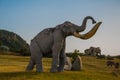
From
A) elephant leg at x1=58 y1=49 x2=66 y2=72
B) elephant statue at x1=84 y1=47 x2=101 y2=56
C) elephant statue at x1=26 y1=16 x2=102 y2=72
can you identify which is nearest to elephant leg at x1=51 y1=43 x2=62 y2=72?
elephant statue at x1=26 y1=16 x2=102 y2=72

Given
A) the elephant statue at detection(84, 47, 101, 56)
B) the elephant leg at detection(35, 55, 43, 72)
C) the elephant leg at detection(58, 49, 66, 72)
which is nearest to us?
the elephant leg at detection(35, 55, 43, 72)

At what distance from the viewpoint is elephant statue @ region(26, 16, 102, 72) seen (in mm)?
20141

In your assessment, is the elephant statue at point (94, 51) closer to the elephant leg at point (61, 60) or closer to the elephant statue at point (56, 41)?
the elephant leg at point (61, 60)

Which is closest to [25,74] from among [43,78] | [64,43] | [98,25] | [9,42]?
[43,78]

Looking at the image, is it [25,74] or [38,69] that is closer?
[25,74]

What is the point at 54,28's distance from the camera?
2094 centimetres

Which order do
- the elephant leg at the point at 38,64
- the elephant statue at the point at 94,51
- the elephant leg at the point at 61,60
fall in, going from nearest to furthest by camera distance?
the elephant leg at the point at 38,64, the elephant leg at the point at 61,60, the elephant statue at the point at 94,51

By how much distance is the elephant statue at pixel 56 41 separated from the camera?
2014 centimetres

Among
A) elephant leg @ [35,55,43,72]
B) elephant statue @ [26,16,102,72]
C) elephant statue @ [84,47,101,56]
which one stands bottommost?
elephant leg @ [35,55,43,72]

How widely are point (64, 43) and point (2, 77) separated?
5.34 meters

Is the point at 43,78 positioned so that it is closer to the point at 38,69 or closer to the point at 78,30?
the point at 38,69

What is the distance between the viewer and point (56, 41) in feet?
66.4

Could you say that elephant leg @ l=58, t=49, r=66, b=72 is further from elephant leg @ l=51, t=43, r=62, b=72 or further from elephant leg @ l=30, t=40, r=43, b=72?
elephant leg @ l=30, t=40, r=43, b=72

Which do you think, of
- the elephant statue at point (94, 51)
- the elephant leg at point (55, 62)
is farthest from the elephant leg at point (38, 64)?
the elephant statue at point (94, 51)
